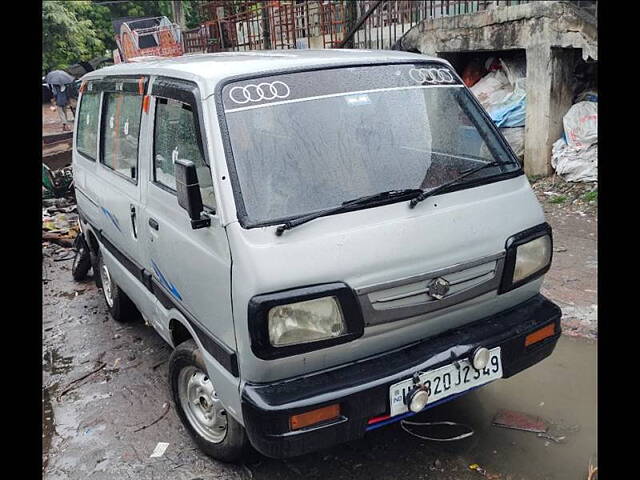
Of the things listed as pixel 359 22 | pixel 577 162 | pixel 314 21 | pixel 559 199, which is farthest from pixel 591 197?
pixel 314 21

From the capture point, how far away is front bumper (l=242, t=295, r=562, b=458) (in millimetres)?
2258

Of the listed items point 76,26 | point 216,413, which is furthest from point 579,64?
point 76,26

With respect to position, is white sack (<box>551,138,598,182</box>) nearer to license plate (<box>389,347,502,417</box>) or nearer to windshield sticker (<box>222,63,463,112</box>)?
windshield sticker (<box>222,63,463,112</box>)

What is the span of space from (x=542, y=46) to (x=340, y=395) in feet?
20.1

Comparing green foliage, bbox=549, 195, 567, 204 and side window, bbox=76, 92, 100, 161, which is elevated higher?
side window, bbox=76, 92, 100, 161

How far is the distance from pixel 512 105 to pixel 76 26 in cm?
2015

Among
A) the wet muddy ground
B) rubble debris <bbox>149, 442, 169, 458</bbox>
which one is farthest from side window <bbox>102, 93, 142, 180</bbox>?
rubble debris <bbox>149, 442, 169, 458</bbox>

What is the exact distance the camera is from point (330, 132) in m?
2.69

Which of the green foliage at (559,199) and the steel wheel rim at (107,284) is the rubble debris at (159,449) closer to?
the steel wheel rim at (107,284)

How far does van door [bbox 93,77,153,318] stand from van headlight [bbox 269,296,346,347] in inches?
58.1

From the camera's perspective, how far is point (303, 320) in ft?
7.44

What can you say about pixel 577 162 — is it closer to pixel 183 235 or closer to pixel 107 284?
pixel 107 284

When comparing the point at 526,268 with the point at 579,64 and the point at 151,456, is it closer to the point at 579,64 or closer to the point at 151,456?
the point at 151,456

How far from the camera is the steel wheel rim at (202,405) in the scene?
2896mm
